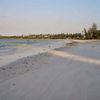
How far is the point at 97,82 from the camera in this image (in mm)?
5824

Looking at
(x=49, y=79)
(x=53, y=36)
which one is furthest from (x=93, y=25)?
(x=49, y=79)

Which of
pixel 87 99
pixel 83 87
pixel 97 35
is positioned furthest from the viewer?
pixel 97 35

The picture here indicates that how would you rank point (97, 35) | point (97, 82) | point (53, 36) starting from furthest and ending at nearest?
point (53, 36) → point (97, 35) → point (97, 82)

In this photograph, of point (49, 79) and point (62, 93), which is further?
point (49, 79)

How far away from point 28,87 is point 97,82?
6.36 feet

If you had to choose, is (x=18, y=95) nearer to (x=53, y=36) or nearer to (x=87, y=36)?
(x=87, y=36)

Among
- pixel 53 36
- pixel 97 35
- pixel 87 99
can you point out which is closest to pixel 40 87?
pixel 87 99

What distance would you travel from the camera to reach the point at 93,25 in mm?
103000

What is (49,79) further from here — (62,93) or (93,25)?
(93,25)

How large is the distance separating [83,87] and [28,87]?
1.40m

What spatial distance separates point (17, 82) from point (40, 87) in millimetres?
933

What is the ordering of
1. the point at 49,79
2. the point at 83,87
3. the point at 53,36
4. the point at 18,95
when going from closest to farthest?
the point at 18,95 → the point at 83,87 → the point at 49,79 → the point at 53,36

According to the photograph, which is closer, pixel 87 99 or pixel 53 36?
pixel 87 99

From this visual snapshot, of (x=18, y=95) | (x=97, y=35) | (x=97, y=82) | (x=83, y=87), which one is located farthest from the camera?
(x=97, y=35)
